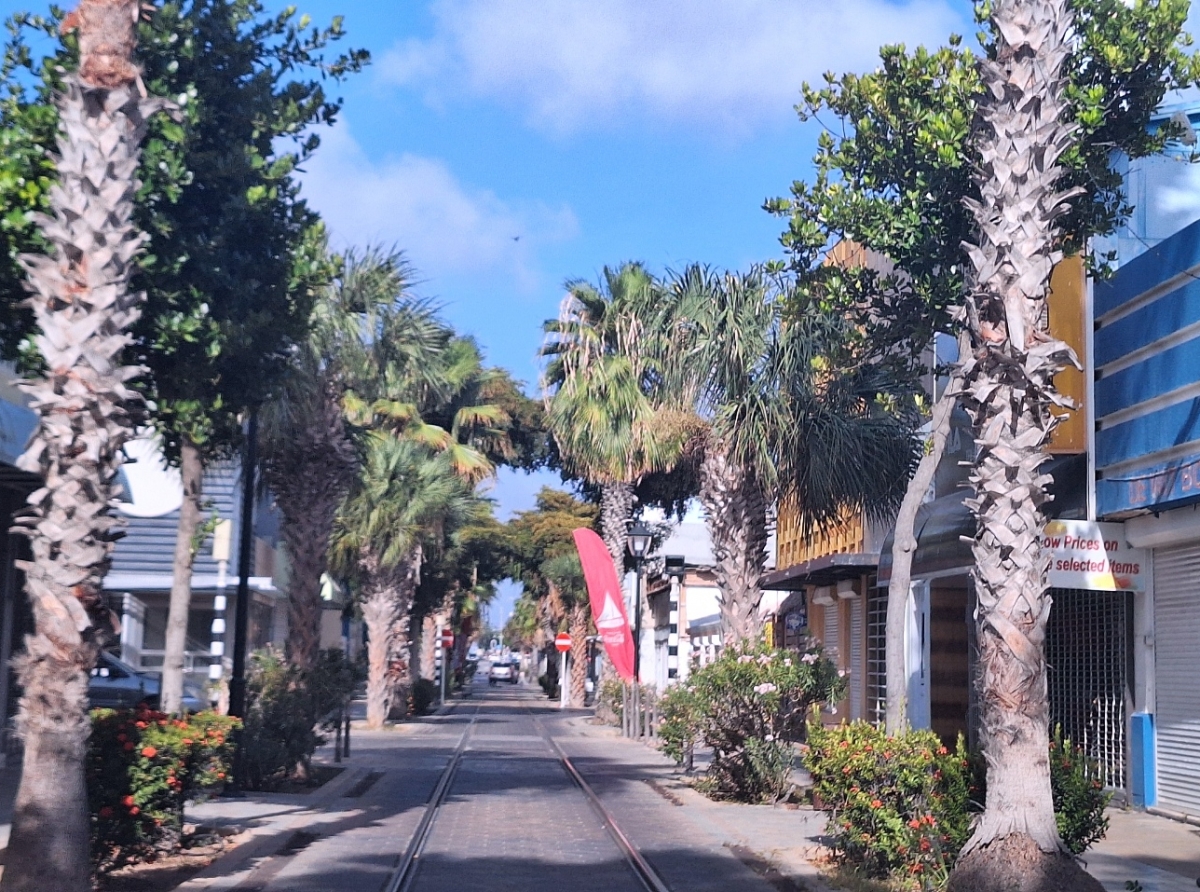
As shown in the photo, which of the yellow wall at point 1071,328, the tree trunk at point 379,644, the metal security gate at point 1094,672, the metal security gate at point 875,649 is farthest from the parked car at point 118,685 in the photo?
the yellow wall at point 1071,328

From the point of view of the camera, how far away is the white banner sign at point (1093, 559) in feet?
57.6

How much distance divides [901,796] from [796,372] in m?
9.88

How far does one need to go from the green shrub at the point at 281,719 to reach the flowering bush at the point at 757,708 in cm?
511

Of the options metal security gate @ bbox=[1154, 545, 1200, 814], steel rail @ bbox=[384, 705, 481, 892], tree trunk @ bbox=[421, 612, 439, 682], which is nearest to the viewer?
steel rail @ bbox=[384, 705, 481, 892]

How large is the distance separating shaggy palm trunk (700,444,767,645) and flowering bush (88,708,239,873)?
36.0 ft

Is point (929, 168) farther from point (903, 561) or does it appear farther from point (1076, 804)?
point (1076, 804)

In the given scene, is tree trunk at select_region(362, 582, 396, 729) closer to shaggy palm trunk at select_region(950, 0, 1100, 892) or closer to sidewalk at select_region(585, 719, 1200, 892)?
sidewalk at select_region(585, 719, 1200, 892)

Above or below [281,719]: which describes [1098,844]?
below

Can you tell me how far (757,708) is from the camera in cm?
1811

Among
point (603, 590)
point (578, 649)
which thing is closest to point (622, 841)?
point (603, 590)

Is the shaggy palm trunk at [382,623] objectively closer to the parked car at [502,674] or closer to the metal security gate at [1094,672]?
the metal security gate at [1094,672]

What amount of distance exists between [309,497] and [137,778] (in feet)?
38.0

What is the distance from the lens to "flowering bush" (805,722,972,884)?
10.5 metres

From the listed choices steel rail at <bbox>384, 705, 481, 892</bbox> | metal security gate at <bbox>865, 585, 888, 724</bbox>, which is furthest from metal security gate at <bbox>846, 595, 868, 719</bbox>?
steel rail at <bbox>384, 705, 481, 892</bbox>
